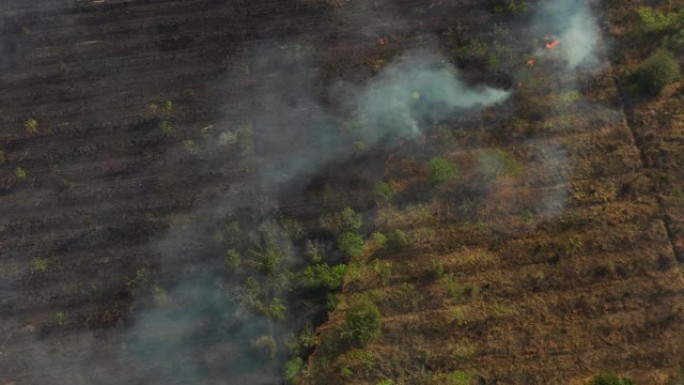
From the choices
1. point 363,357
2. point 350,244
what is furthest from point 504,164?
point 363,357

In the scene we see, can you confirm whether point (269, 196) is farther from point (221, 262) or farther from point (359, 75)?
point (359, 75)

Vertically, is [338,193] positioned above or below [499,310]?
above

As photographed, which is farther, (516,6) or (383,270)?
(516,6)

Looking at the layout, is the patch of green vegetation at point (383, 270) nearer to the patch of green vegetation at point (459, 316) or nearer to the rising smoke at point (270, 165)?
the patch of green vegetation at point (459, 316)

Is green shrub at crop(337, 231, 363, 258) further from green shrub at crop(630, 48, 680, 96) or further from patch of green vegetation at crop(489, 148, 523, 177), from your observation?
green shrub at crop(630, 48, 680, 96)

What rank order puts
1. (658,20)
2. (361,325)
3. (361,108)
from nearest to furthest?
(361,325) → (361,108) → (658,20)

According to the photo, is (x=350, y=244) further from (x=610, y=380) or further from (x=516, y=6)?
(x=516, y=6)

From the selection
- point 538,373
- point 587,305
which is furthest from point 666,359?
point 538,373
